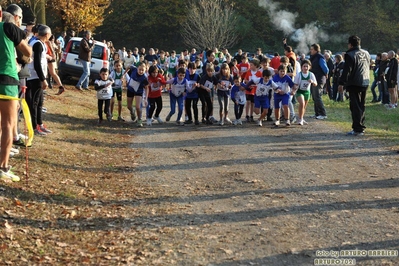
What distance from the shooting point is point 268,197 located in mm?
8828

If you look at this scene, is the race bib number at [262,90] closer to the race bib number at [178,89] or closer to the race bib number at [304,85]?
the race bib number at [304,85]

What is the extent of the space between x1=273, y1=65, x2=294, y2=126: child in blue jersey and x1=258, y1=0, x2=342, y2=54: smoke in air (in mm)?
46668

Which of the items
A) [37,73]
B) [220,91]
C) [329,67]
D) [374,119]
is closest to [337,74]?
[329,67]

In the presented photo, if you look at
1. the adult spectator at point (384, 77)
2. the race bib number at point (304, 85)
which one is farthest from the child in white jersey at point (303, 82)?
the adult spectator at point (384, 77)

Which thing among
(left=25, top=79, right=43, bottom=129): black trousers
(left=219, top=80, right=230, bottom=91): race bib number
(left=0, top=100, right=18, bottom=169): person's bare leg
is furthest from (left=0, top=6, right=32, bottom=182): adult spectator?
(left=219, top=80, right=230, bottom=91): race bib number

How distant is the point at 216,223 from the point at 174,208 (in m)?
0.88

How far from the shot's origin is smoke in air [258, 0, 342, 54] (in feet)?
206

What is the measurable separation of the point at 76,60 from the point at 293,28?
41303mm

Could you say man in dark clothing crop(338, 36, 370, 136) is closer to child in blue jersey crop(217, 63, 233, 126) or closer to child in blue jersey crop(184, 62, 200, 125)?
child in blue jersey crop(217, 63, 233, 126)

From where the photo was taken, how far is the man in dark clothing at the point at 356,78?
14648 mm

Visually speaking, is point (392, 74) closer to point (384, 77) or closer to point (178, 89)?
point (384, 77)

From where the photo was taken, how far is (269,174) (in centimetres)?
1037

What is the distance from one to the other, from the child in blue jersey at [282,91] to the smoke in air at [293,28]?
4667 cm

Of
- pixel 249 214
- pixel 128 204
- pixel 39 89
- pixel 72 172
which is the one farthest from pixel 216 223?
pixel 39 89
